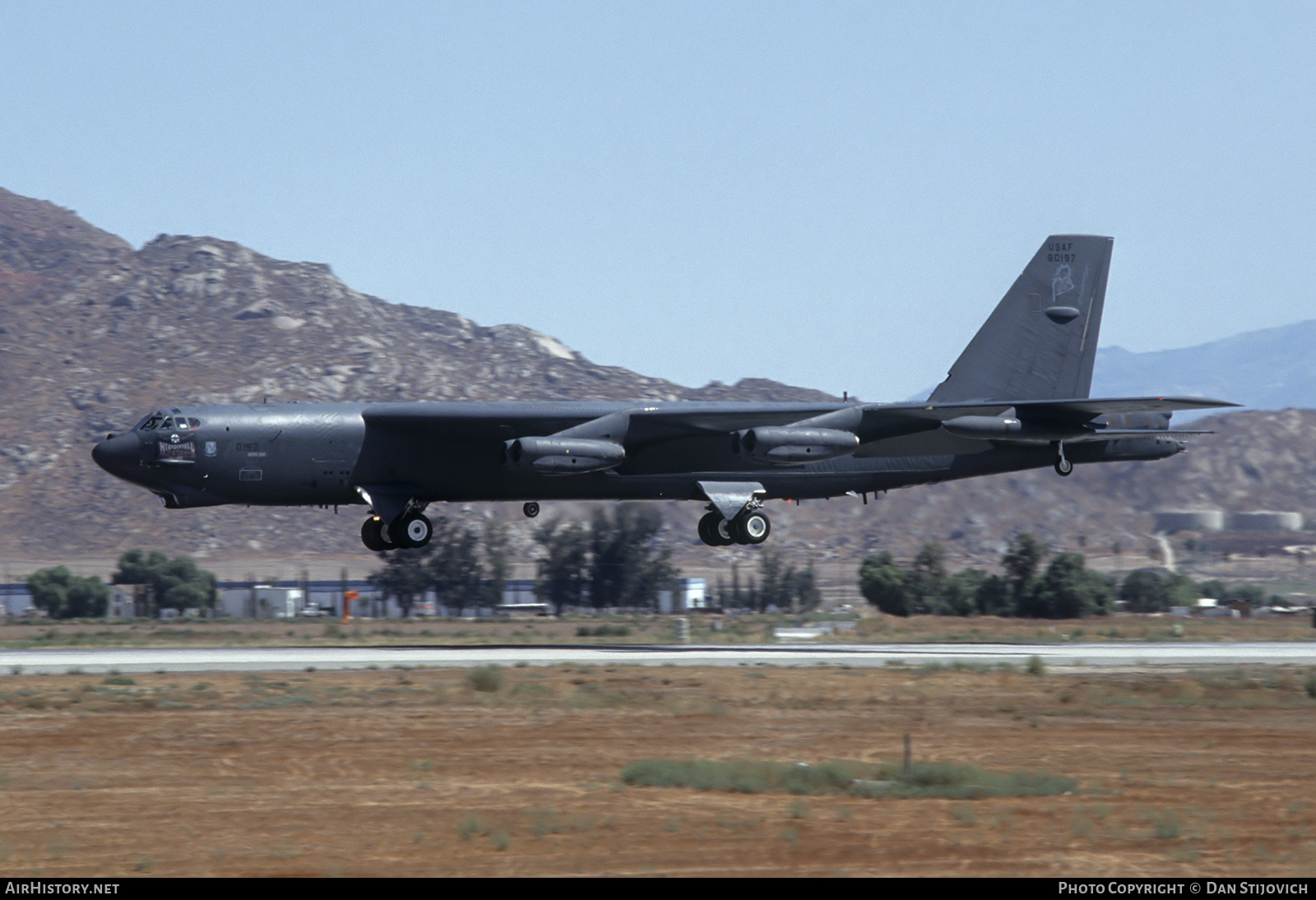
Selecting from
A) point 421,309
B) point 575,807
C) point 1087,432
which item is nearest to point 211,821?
point 575,807

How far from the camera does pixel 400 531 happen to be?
1393 inches

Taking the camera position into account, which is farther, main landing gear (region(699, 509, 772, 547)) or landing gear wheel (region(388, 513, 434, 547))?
main landing gear (region(699, 509, 772, 547))

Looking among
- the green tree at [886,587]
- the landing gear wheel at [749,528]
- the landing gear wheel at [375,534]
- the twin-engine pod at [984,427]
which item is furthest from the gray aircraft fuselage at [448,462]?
the green tree at [886,587]

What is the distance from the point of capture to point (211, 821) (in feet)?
44.4

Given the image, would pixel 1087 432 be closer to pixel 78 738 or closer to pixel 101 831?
pixel 78 738

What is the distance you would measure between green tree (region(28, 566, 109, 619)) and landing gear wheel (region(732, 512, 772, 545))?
44660 millimetres

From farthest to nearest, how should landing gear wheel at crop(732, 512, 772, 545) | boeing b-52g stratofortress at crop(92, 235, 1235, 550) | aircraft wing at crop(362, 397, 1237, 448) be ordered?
1. landing gear wheel at crop(732, 512, 772, 545)
2. aircraft wing at crop(362, 397, 1237, 448)
3. boeing b-52g stratofortress at crop(92, 235, 1235, 550)

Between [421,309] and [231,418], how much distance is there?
483 feet

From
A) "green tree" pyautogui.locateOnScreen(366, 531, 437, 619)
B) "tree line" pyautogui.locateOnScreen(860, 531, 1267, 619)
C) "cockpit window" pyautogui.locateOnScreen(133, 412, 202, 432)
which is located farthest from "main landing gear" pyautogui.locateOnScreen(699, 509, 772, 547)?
"green tree" pyautogui.locateOnScreen(366, 531, 437, 619)

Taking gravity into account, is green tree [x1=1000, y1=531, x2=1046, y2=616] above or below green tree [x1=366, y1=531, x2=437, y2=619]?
above

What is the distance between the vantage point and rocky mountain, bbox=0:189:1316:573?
4850 inches

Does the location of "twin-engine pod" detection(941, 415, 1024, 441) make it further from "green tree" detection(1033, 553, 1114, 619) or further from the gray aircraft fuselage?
"green tree" detection(1033, 553, 1114, 619)

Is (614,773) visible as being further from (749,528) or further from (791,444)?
(749,528)

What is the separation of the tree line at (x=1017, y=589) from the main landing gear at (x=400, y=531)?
109 feet
